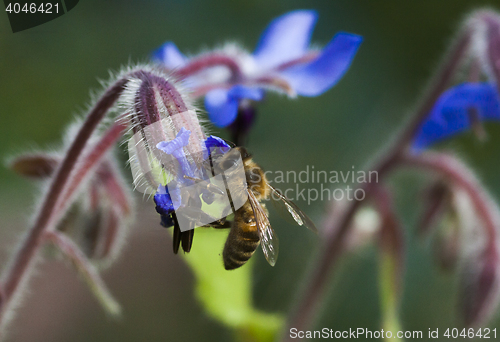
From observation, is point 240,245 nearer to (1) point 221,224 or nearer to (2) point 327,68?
(1) point 221,224

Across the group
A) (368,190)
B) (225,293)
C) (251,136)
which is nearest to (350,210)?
(368,190)

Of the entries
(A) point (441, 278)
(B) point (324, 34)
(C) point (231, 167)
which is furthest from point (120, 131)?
(B) point (324, 34)

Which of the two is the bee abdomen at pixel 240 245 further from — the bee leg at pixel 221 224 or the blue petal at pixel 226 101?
the blue petal at pixel 226 101

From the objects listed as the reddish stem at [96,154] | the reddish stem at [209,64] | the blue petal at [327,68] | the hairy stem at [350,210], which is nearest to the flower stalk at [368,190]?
the hairy stem at [350,210]

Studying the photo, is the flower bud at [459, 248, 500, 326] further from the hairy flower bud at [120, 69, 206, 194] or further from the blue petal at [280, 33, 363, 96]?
the hairy flower bud at [120, 69, 206, 194]

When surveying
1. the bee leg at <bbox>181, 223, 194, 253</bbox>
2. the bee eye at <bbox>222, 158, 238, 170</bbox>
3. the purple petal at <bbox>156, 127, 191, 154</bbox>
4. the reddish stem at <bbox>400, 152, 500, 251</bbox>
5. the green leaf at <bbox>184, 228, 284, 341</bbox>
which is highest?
the purple petal at <bbox>156, 127, 191, 154</bbox>

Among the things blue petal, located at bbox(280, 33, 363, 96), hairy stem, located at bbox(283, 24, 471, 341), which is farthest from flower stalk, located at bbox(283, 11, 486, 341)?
blue petal, located at bbox(280, 33, 363, 96)
